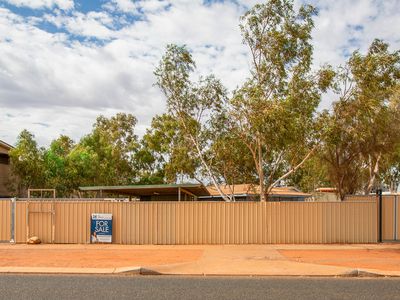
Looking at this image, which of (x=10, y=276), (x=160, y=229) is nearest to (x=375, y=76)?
(x=160, y=229)

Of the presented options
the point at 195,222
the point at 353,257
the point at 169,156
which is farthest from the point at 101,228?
the point at 169,156

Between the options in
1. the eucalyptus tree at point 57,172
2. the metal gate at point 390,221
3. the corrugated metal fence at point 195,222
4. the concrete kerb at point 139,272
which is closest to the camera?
the concrete kerb at point 139,272

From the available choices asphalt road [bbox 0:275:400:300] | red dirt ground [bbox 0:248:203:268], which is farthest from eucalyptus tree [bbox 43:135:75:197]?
asphalt road [bbox 0:275:400:300]

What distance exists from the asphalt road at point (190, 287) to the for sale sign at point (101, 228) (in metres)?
7.56

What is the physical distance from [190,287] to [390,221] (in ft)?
41.8

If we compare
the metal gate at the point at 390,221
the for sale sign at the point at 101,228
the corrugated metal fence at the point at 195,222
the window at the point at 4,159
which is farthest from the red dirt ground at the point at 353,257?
the window at the point at 4,159

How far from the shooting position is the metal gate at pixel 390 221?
22.2 metres

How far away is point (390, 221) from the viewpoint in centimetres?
2220

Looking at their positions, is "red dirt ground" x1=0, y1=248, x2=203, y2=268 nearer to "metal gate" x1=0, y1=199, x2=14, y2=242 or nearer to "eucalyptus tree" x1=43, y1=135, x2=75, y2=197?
"metal gate" x1=0, y1=199, x2=14, y2=242

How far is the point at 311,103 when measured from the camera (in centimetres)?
2336

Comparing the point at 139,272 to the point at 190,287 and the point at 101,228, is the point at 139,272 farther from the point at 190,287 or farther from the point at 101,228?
the point at 101,228

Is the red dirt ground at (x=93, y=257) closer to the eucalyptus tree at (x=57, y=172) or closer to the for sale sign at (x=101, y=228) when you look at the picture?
the for sale sign at (x=101, y=228)

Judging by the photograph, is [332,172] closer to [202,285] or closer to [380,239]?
[380,239]

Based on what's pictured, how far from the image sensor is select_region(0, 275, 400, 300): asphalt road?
10992 mm
